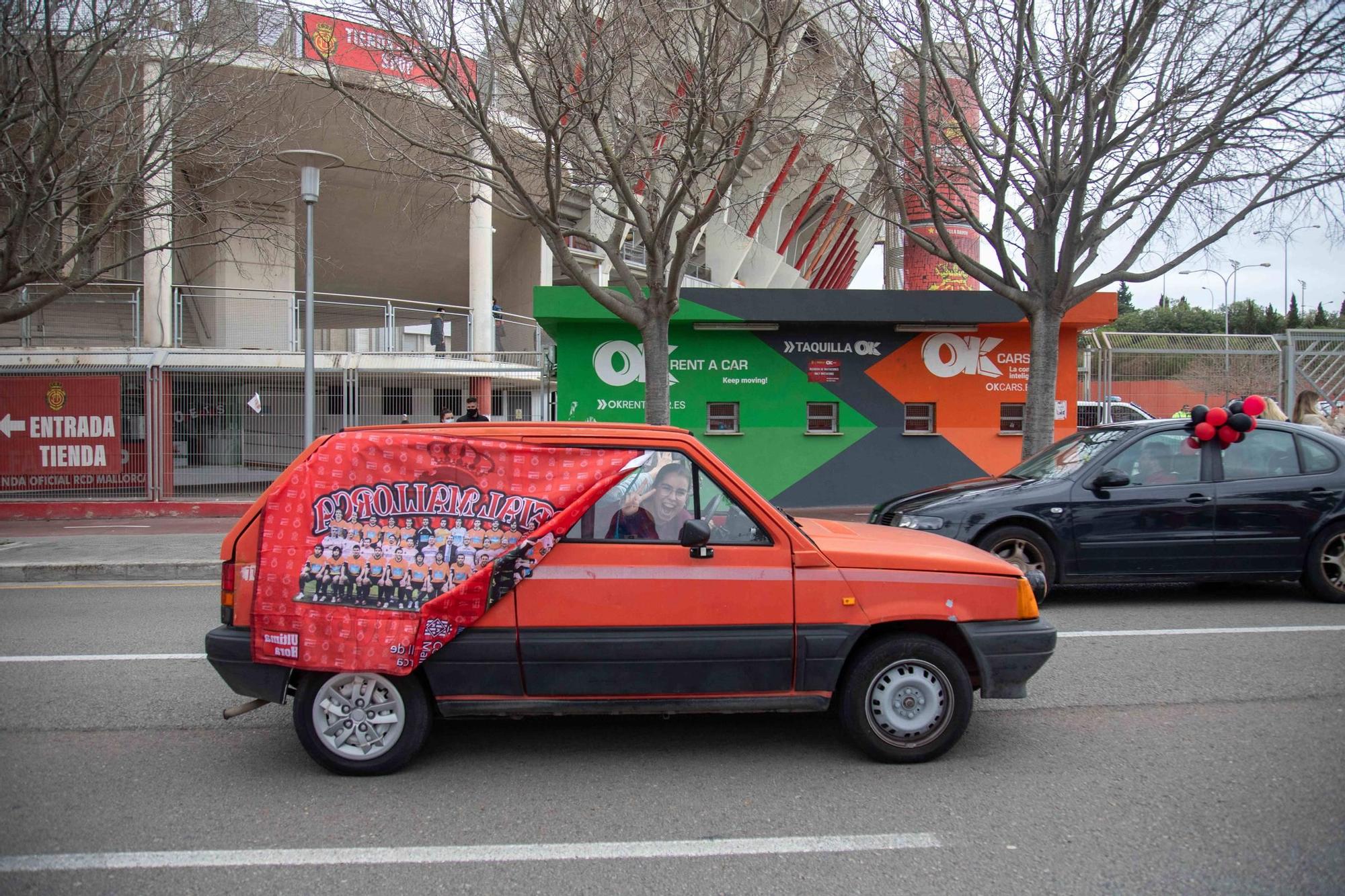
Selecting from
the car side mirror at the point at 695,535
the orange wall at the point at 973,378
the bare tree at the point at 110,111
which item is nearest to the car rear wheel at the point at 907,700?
the car side mirror at the point at 695,535

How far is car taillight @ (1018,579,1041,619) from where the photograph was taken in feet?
15.5

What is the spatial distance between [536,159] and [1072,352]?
997 centimetres

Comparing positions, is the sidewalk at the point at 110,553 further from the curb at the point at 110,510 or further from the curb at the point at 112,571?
the curb at the point at 110,510

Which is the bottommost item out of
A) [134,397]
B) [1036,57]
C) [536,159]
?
[134,397]

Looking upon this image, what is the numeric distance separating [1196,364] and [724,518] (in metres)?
15.6

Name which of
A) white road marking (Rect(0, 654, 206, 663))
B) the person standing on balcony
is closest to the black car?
white road marking (Rect(0, 654, 206, 663))

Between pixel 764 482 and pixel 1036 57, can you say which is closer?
pixel 1036 57

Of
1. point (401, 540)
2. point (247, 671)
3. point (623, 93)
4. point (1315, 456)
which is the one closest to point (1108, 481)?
point (1315, 456)

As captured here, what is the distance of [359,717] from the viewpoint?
4.45m

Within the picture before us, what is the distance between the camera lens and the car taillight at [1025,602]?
4.71 meters

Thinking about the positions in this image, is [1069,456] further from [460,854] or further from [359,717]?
[460,854]

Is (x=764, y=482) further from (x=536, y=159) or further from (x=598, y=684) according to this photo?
(x=598, y=684)

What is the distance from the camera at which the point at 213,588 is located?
10.1 meters

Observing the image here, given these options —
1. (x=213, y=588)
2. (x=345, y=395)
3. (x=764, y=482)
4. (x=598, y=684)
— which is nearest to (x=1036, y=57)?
(x=764, y=482)
